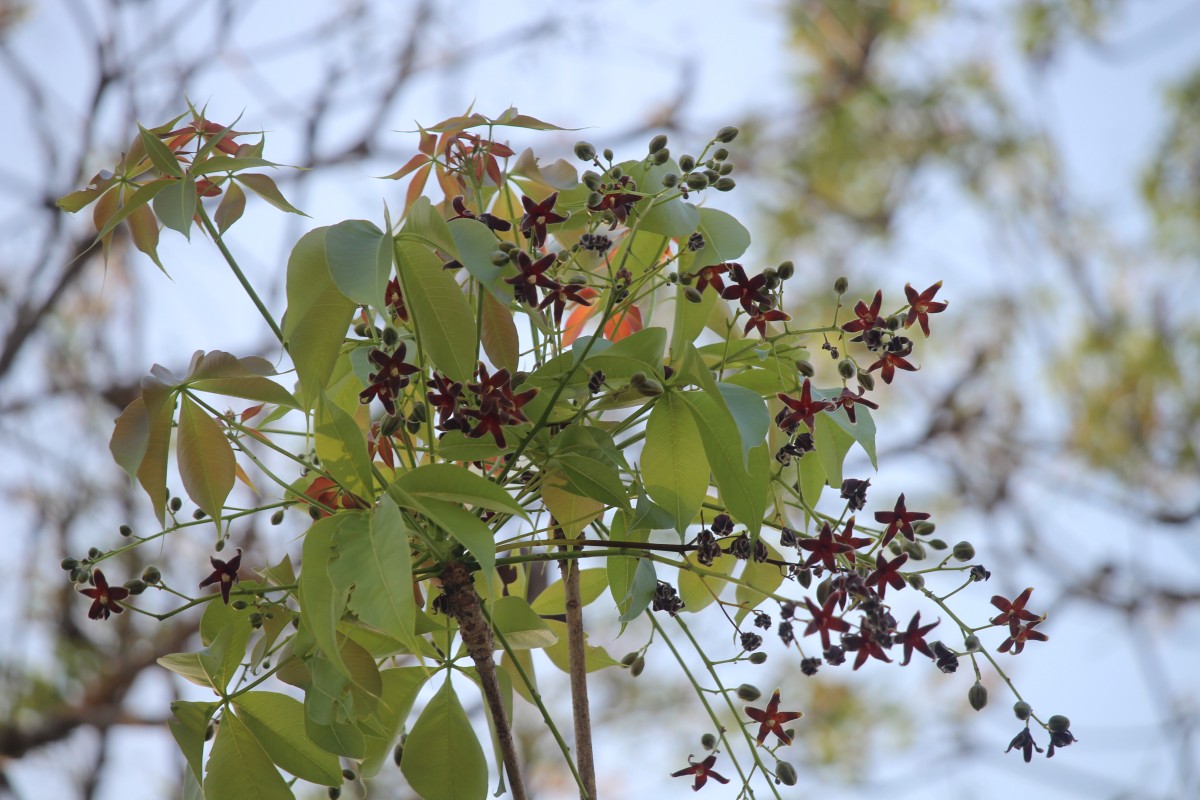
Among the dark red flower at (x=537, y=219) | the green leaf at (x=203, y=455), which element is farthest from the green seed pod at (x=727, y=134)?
the green leaf at (x=203, y=455)

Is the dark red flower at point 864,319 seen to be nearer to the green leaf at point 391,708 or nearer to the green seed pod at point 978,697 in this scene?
the green seed pod at point 978,697

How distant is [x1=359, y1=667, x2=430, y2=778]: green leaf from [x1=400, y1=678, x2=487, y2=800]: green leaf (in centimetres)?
3

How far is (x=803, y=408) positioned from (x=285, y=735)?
34 centimetres

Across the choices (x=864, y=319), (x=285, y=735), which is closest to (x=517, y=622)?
(x=285, y=735)

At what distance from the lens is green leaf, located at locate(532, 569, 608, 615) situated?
0.70 meters

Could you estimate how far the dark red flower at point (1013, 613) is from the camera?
58 centimetres

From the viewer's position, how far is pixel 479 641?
57cm

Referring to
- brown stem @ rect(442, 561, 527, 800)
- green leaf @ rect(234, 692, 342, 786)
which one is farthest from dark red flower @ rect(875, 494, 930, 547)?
green leaf @ rect(234, 692, 342, 786)

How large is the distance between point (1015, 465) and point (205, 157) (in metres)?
3.74

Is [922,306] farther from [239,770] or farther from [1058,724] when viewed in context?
[239,770]

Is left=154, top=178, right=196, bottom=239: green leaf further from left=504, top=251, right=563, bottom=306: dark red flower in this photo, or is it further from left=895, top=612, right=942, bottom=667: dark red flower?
left=895, top=612, right=942, bottom=667: dark red flower

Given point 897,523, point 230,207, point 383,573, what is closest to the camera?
point 383,573

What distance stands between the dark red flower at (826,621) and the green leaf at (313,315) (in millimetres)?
264

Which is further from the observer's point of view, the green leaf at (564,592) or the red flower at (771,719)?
the green leaf at (564,592)
